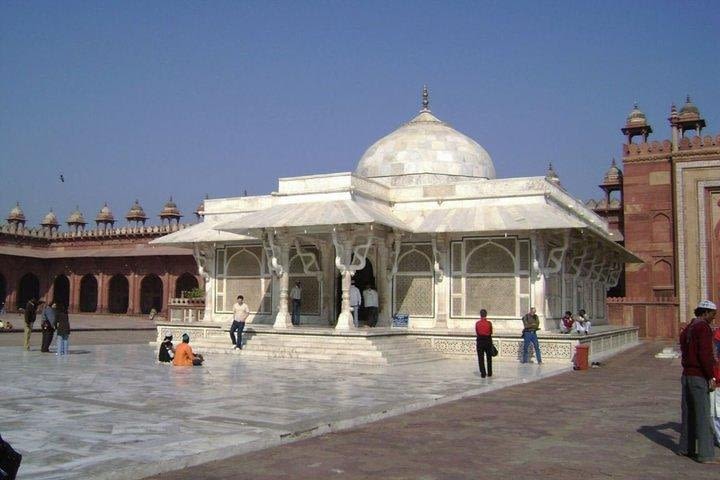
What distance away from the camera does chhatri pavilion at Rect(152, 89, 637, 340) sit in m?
16.7

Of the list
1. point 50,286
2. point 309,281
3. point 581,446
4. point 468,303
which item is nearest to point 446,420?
point 581,446

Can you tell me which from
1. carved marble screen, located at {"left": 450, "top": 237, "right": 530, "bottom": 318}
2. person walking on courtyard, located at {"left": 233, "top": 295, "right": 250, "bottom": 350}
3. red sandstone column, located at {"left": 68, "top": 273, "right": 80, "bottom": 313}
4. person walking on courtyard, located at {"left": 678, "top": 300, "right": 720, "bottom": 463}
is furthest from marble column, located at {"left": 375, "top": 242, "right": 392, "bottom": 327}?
red sandstone column, located at {"left": 68, "top": 273, "right": 80, "bottom": 313}

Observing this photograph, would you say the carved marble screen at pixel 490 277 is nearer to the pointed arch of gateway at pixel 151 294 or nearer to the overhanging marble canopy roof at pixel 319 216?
the overhanging marble canopy roof at pixel 319 216

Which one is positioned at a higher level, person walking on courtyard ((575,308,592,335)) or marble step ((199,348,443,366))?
person walking on courtyard ((575,308,592,335))

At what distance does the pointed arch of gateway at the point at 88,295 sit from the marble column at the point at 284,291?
3168 cm

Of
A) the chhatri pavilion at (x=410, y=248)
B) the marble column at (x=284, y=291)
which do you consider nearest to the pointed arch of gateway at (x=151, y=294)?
the chhatri pavilion at (x=410, y=248)

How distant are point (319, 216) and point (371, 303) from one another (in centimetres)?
276

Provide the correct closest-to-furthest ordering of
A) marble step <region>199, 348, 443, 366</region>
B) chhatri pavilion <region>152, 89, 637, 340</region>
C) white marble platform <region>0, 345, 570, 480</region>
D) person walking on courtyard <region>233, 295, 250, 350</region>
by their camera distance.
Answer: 1. white marble platform <region>0, 345, 570, 480</region>
2. marble step <region>199, 348, 443, 366</region>
3. person walking on courtyard <region>233, 295, 250, 350</region>
4. chhatri pavilion <region>152, 89, 637, 340</region>

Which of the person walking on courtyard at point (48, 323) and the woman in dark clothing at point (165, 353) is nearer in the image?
the woman in dark clothing at point (165, 353)

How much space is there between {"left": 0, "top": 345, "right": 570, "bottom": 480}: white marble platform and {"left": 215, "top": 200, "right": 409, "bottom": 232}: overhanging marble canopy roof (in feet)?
10.2

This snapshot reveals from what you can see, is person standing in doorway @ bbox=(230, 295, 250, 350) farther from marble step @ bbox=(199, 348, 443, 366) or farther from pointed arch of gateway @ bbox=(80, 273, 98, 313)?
pointed arch of gateway @ bbox=(80, 273, 98, 313)

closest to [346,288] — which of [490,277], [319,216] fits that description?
[319,216]

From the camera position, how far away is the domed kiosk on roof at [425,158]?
20.8 metres

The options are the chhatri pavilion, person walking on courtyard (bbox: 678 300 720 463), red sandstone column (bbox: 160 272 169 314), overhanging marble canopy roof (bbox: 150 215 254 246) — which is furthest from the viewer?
red sandstone column (bbox: 160 272 169 314)
